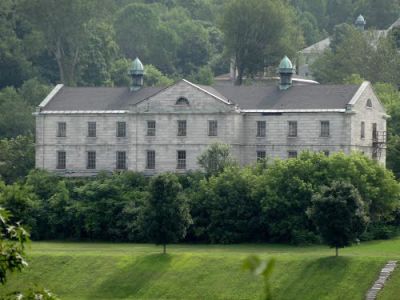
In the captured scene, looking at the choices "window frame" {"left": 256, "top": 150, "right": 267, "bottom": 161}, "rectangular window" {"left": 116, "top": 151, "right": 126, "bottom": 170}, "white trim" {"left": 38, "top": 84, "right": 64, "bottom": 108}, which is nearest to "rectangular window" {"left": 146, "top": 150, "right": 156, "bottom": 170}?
"rectangular window" {"left": 116, "top": 151, "right": 126, "bottom": 170}

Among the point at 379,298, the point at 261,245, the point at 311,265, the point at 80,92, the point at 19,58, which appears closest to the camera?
the point at 379,298

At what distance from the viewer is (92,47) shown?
156000mm

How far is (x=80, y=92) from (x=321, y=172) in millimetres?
25338

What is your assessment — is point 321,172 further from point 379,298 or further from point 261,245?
point 379,298

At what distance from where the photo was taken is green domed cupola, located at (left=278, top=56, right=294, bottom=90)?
10744cm

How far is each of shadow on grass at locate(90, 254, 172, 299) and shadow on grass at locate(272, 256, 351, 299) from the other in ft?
24.5

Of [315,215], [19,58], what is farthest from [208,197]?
[19,58]

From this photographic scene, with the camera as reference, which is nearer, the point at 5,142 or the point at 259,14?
the point at 5,142

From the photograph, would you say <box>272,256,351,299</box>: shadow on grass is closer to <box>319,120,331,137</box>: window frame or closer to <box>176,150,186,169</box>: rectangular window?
<box>319,120,331,137</box>: window frame

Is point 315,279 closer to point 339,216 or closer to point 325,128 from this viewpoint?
point 339,216

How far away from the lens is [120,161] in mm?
107000

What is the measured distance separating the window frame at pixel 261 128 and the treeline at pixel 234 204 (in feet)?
13.0

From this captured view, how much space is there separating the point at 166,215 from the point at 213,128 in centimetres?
1706

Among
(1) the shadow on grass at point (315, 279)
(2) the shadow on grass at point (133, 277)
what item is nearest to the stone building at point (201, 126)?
(2) the shadow on grass at point (133, 277)
